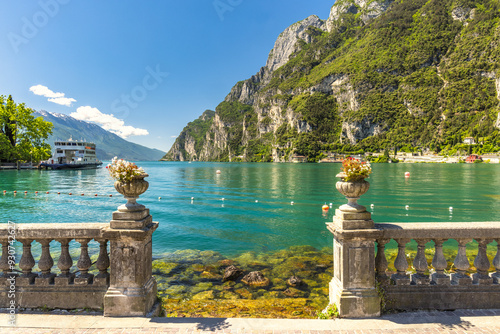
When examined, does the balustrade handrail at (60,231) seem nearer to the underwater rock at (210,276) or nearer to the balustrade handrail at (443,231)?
the balustrade handrail at (443,231)

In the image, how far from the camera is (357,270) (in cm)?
430

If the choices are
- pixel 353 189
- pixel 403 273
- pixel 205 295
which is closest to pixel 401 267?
pixel 403 273

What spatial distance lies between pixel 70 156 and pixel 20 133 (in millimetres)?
17753

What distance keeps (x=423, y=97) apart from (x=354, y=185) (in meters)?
220

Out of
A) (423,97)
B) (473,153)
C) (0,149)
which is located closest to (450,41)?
(423,97)

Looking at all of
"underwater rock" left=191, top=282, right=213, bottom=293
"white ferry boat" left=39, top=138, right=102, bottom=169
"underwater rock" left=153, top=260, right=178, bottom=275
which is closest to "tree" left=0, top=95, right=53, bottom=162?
"white ferry boat" left=39, top=138, right=102, bottom=169

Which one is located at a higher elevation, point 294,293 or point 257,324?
point 257,324

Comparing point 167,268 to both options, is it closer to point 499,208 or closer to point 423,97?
point 499,208

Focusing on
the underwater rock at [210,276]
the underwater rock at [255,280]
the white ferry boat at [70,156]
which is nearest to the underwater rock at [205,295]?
the underwater rock at [210,276]

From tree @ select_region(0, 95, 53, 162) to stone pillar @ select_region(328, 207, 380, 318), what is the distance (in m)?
86.6

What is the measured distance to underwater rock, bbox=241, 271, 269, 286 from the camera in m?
8.30

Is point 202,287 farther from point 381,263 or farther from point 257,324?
point 381,263

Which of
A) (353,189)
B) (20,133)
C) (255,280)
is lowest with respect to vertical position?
(255,280)

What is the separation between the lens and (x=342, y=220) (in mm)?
4270
